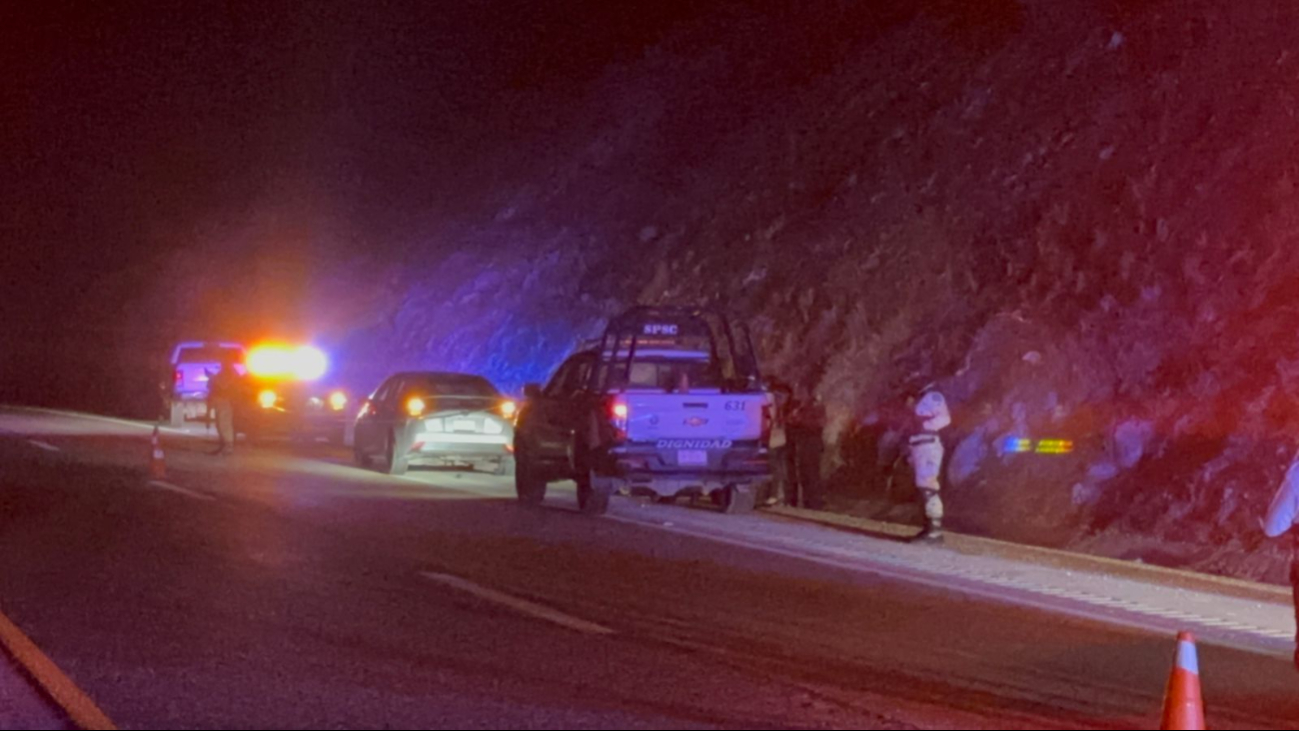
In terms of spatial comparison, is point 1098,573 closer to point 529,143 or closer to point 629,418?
point 629,418

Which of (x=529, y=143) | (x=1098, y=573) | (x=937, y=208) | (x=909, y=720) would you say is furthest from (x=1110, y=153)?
(x=529, y=143)

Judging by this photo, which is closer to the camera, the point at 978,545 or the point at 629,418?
the point at 978,545

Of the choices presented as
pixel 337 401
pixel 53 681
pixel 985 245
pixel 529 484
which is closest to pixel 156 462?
pixel 529 484

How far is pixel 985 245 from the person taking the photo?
2452 cm

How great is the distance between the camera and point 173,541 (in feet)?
49.5

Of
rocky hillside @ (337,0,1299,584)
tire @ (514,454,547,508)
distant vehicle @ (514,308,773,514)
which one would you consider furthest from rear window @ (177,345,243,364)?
distant vehicle @ (514,308,773,514)

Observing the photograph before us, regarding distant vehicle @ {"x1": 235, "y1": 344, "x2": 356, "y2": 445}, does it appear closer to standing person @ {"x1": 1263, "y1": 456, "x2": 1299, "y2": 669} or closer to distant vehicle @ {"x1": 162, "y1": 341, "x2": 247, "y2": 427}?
distant vehicle @ {"x1": 162, "y1": 341, "x2": 247, "y2": 427}

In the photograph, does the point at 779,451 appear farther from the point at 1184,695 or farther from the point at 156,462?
the point at 1184,695

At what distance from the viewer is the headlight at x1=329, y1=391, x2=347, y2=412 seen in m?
28.2

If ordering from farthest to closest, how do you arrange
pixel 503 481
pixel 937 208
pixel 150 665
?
pixel 937 208 → pixel 503 481 → pixel 150 665

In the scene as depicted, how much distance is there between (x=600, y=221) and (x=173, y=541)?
2230 centimetres

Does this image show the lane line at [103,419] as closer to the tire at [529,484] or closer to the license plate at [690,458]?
the tire at [529,484]

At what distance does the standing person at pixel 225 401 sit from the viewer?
88.9 feet

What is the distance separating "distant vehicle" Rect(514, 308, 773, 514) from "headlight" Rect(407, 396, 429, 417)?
11.3ft
